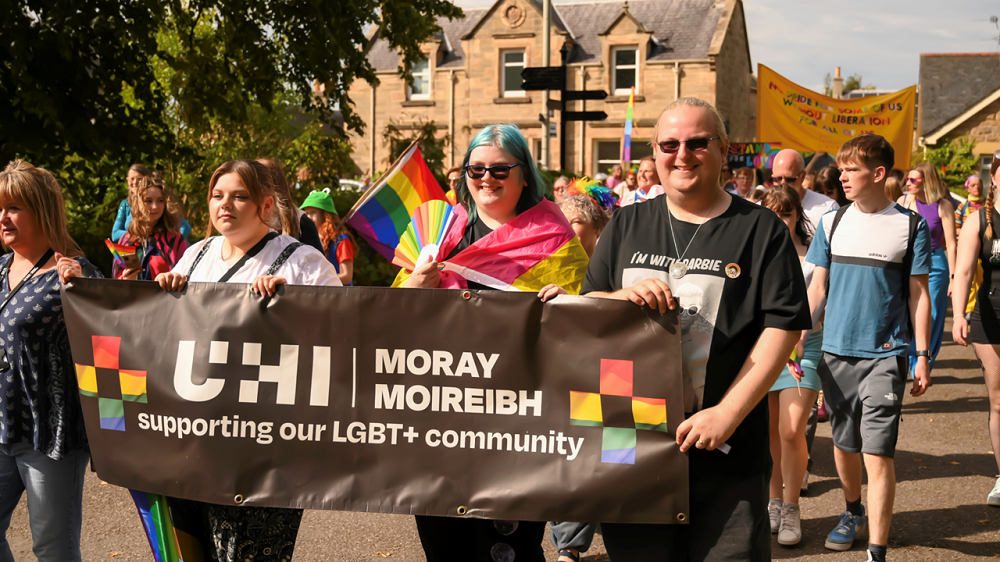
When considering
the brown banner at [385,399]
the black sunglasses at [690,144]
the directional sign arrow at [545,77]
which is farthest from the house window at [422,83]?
the black sunglasses at [690,144]

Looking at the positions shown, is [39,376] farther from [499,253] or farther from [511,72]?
[511,72]

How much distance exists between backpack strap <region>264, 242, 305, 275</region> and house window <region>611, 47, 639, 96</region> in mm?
35082

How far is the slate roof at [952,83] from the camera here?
3659 cm

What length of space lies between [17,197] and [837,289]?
393 centimetres

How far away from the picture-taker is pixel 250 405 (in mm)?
3053

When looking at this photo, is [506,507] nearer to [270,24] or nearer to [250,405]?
[250,405]

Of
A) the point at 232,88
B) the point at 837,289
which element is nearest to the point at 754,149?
the point at 232,88

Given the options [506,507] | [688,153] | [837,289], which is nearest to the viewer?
[688,153]

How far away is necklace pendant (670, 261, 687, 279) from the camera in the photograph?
2.58 meters

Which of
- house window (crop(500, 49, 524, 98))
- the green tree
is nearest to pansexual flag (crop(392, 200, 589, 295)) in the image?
the green tree

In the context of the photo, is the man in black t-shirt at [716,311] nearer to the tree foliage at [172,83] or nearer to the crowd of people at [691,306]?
the crowd of people at [691,306]

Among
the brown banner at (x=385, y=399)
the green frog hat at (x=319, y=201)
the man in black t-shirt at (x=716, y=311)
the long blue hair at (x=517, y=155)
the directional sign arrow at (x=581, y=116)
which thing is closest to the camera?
the man in black t-shirt at (x=716, y=311)

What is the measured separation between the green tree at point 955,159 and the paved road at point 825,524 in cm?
2329

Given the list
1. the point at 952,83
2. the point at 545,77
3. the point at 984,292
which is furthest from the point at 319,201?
the point at 952,83
